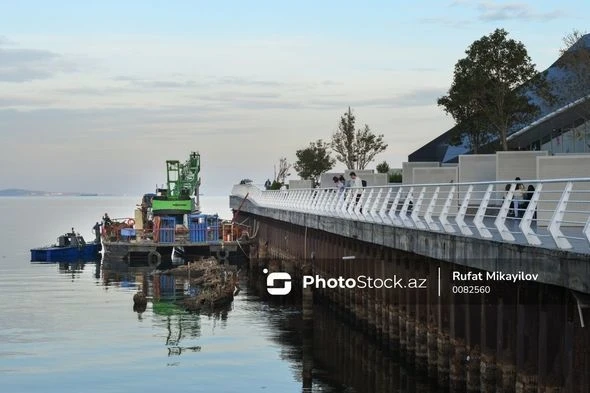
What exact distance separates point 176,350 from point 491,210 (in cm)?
1263

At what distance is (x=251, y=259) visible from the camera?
259ft

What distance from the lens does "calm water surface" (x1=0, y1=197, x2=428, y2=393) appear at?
1200 inches

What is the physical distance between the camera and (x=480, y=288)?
78.8 ft

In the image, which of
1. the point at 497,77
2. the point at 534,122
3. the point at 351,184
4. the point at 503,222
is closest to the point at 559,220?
the point at 503,222

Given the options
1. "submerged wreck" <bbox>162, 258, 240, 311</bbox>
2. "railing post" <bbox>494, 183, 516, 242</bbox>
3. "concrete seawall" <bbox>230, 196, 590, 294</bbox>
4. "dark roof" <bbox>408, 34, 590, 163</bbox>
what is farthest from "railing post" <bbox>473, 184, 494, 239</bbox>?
"dark roof" <bbox>408, 34, 590, 163</bbox>

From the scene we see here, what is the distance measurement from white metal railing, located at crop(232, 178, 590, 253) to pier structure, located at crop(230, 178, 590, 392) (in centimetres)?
5

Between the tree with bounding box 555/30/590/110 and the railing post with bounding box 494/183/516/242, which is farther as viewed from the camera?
the tree with bounding box 555/30/590/110

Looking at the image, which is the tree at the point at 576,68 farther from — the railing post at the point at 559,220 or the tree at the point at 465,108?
the railing post at the point at 559,220

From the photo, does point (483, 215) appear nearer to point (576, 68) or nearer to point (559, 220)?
point (559, 220)

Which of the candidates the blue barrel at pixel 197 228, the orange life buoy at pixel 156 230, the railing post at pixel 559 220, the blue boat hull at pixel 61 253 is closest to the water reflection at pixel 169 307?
the orange life buoy at pixel 156 230

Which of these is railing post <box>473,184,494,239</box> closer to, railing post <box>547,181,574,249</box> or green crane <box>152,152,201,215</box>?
railing post <box>547,181,574,249</box>

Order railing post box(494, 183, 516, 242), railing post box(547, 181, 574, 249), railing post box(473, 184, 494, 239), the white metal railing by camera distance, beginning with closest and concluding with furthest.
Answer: railing post box(547, 181, 574, 249)
the white metal railing
railing post box(494, 183, 516, 242)
railing post box(473, 184, 494, 239)

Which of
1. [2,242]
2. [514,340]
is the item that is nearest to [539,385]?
[514,340]

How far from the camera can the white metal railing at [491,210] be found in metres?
19.5
